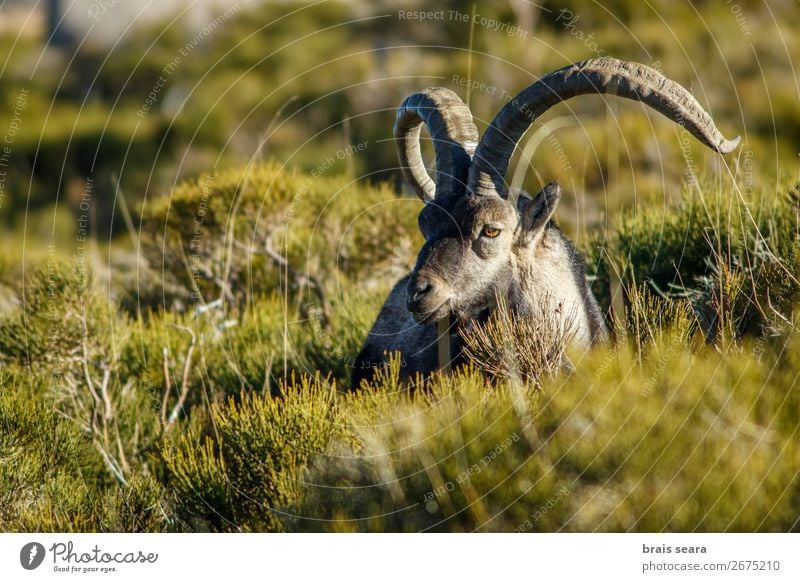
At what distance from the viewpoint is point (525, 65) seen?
77.9 feet

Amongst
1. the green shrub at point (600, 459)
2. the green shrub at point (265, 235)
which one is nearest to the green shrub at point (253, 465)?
Answer: the green shrub at point (600, 459)

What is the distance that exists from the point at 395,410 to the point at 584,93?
233 centimetres

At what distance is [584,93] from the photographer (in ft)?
20.5

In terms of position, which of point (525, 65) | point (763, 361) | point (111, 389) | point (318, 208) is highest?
point (525, 65)

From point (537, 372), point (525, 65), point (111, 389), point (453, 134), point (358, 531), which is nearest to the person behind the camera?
point (358, 531)

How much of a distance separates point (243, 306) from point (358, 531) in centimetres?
537

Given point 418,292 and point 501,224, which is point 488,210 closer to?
point 501,224

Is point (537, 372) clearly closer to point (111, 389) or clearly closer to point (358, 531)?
point (358, 531)

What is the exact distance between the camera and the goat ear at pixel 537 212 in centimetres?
635

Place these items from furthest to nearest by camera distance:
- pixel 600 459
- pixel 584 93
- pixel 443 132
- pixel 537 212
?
pixel 443 132, pixel 537 212, pixel 584 93, pixel 600 459

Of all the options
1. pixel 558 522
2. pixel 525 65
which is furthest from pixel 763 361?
pixel 525 65

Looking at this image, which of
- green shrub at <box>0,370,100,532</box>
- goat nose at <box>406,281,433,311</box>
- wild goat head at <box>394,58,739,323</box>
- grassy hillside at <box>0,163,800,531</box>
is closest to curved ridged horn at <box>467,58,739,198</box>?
wild goat head at <box>394,58,739,323</box>

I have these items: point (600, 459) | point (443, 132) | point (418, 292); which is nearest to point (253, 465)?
point (418, 292)

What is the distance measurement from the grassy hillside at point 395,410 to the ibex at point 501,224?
430 millimetres
